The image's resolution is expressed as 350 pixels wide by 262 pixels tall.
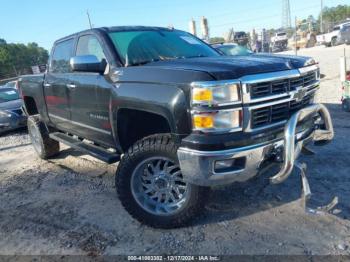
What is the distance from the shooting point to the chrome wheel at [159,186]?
356 centimetres

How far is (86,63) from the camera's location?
3.95 meters

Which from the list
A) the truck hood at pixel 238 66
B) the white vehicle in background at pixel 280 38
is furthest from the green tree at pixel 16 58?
the truck hood at pixel 238 66

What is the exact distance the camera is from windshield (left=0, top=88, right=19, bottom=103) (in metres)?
11.3

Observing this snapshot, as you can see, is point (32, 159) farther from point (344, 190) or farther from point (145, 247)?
point (344, 190)

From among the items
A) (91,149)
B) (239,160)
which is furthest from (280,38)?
(239,160)

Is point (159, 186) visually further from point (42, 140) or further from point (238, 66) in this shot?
point (42, 140)

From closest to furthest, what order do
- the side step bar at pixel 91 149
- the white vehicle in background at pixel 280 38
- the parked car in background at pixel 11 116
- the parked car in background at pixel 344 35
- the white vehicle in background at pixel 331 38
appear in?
the side step bar at pixel 91 149
the parked car in background at pixel 11 116
the parked car in background at pixel 344 35
the white vehicle in background at pixel 331 38
the white vehicle in background at pixel 280 38

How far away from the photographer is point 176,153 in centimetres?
330

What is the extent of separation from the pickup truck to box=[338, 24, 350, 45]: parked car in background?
1181 inches

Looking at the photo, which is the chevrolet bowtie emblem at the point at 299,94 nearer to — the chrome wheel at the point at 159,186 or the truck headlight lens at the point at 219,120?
the truck headlight lens at the point at 219,120

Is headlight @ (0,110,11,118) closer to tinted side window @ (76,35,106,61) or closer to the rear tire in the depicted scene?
the rear tire

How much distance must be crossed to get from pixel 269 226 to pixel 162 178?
112 centimetres

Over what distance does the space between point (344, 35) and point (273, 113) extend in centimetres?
3153

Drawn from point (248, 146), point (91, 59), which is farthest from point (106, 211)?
point (248, 146)
